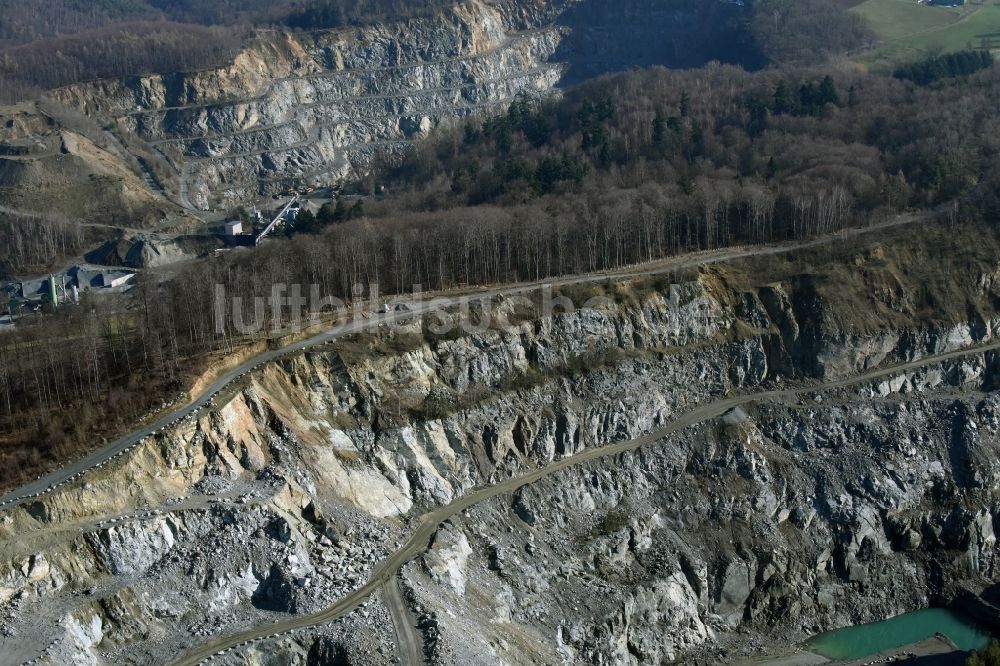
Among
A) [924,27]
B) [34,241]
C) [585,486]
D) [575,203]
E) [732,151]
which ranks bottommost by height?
[585,486]

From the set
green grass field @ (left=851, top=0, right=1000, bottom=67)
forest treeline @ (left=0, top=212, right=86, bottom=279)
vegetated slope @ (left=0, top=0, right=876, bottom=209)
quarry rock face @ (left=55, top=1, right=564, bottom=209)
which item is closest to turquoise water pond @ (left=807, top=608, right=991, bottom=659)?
forest treeline @ (left=0, top=212, right=86, bottom=279)

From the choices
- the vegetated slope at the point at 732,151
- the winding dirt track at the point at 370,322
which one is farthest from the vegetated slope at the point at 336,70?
the winding dirt track at the point at 370,322

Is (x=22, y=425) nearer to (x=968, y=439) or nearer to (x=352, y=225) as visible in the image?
(x=352, y=225)

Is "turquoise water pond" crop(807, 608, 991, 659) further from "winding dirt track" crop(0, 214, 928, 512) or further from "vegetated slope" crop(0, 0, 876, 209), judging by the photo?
"vegetated slope" crop(0, 0, 876, 209)

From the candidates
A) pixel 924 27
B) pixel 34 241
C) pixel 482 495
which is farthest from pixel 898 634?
pixel 924 27

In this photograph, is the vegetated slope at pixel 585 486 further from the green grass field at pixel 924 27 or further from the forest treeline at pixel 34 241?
the green grass field at pixel 924 27

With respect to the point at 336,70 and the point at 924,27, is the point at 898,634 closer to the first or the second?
the point at 336,70
